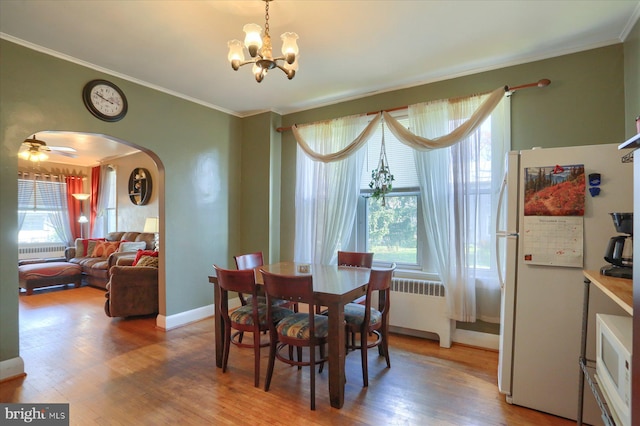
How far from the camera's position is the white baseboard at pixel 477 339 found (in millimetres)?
3042

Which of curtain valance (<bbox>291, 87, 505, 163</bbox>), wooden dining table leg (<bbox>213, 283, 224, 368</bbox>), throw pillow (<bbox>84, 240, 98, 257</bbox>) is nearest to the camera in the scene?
wooden dining table leg (<bbox>213, 283, 224, 368</bbox>)

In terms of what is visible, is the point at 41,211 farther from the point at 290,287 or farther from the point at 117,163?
the point at 290,287

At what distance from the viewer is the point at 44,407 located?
2156mm

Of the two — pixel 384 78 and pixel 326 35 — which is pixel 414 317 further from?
pixel 326 35

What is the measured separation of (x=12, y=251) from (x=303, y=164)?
3.06 meters

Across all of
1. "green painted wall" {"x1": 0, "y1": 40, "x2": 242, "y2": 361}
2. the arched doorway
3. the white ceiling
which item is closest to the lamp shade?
the arched doorway

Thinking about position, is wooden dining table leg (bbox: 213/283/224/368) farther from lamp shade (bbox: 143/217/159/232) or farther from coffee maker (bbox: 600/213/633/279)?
lamp shade (bbox: 143/217/159/232)

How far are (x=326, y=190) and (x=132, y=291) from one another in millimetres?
2826

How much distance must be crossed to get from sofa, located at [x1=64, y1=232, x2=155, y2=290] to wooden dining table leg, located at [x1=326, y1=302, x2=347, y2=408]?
14.8 ft

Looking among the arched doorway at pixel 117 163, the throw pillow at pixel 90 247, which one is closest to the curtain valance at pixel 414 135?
the arched doorway at pixel 117 163

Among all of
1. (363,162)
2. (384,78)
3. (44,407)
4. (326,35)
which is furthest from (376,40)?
(44,407)

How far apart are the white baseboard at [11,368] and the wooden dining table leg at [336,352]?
2.65 metres

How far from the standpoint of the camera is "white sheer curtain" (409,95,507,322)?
3.04 metres

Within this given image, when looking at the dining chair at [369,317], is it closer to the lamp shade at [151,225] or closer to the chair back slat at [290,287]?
the chair back slat at [290,287]
